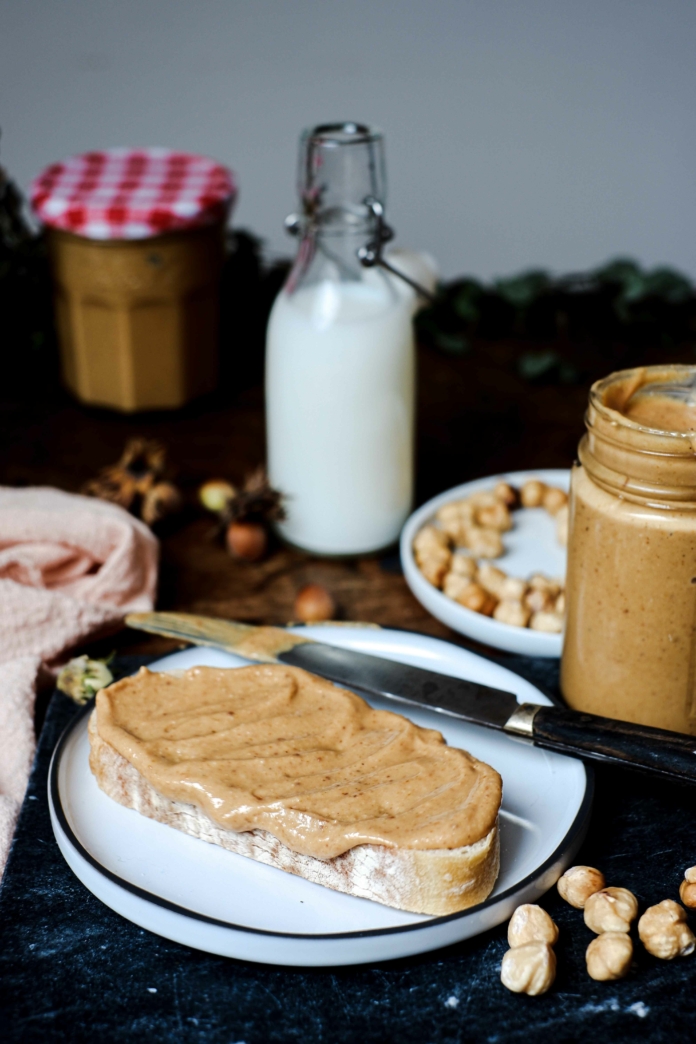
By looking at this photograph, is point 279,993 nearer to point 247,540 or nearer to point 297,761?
point 297,761

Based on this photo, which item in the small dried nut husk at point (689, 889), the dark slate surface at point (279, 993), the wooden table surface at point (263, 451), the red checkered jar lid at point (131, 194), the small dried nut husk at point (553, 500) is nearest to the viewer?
the dark slate surface at point (279, 993)

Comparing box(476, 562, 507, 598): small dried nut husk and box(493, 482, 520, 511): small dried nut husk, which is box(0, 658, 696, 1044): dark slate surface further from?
box(493, 482, 520, 511): small dried nut husk

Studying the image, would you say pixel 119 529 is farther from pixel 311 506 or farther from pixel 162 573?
pixel 311 506

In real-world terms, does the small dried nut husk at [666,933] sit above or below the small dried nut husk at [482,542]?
above

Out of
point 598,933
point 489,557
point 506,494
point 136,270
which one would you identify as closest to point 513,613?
point 489,557

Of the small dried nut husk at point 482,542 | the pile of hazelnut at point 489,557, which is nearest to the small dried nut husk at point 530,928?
the pile of hazelnut at point 489,557

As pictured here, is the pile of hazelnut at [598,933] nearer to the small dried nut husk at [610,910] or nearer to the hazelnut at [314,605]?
the small dried nut husk at [610,910]

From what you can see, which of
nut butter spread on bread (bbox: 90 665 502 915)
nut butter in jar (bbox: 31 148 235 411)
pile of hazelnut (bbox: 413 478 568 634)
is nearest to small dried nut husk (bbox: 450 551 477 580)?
pile of hazelnut (bbox: 413 478 568 634)
